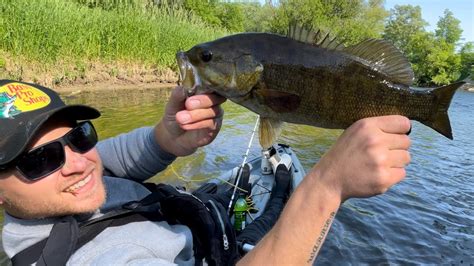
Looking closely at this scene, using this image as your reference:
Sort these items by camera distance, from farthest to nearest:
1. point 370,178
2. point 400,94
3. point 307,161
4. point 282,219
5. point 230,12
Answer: point 230,12
point 307,161
point 400,94
point 282,219
point 370,178

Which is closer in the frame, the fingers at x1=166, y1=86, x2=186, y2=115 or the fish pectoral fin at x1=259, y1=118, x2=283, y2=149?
the fish pectoral fin at x1=259, y1=118, x2=283, y2=149

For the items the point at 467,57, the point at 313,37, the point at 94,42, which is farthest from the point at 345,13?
the point at 313,37

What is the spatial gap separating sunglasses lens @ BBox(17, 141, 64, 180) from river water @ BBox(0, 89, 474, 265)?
6.55ft

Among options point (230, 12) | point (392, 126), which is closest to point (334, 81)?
point (392, 126)

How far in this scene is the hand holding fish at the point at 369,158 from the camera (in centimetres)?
137

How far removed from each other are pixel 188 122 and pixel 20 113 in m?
0.90

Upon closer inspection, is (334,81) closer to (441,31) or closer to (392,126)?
(392,126)

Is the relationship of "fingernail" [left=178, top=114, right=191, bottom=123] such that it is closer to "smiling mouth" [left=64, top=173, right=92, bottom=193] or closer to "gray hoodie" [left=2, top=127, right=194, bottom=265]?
"gray hoodie" [left=2, top=127, right=194, bottom=265]

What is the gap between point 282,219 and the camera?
4.98 ft

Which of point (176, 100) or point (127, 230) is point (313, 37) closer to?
point (176, 100)

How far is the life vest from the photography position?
189cm

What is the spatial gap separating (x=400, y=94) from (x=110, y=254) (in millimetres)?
1492

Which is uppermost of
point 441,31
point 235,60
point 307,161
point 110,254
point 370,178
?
point 441,31

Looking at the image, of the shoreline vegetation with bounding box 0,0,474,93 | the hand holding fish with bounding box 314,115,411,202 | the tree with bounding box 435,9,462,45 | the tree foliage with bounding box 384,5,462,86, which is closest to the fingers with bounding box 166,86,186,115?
the hand holding fish with bounding box 314,115,411,202
